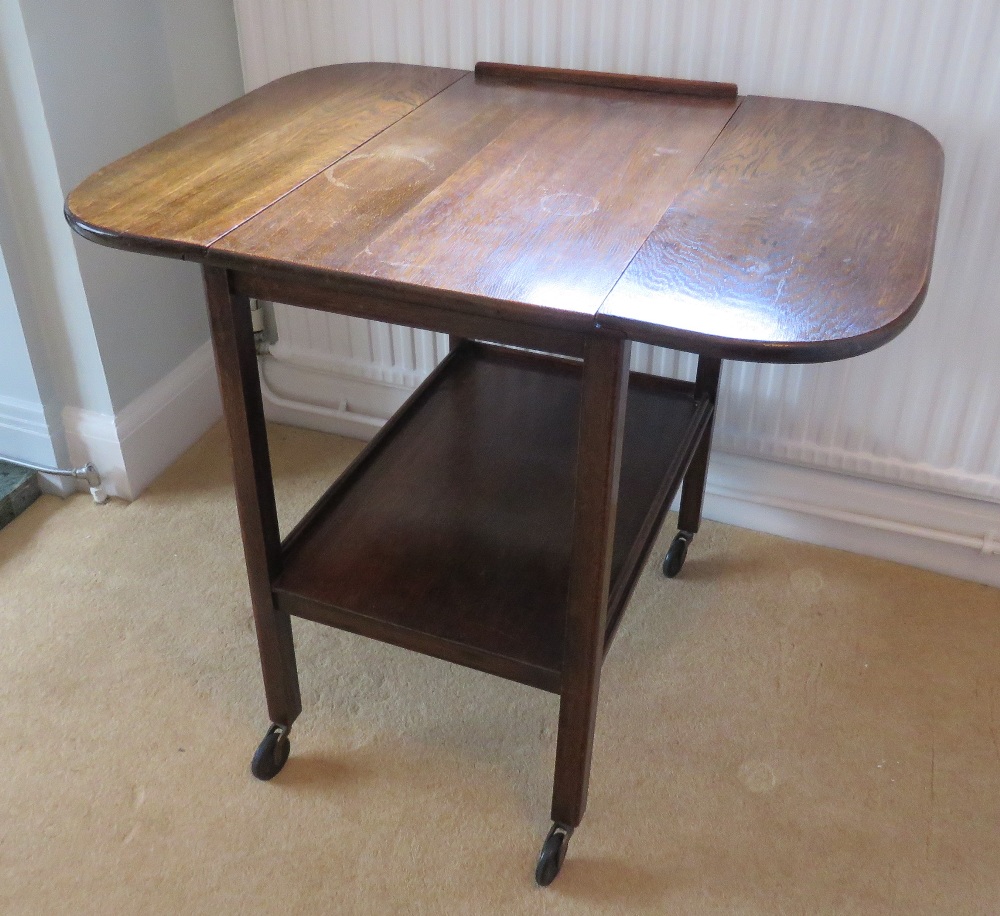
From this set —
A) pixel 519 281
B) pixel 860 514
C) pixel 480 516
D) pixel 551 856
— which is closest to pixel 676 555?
pixel 860 514

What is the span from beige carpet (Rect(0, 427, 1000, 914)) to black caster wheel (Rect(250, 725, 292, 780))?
2cm

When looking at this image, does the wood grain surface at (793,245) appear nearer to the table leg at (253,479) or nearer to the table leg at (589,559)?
the table leg at (589,559)

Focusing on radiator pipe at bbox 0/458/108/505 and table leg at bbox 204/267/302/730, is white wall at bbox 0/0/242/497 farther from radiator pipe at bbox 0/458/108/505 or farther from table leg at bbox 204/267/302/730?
table leg at bbox 204/267/302/730

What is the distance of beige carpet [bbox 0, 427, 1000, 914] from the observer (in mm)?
1300

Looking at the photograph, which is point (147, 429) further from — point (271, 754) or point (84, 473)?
point (271, 754)

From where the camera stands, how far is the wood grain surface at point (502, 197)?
0.97 metres

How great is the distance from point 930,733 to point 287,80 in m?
1.36

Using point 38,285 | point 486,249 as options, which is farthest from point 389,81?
point 38,285

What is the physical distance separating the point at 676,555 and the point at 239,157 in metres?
0.99

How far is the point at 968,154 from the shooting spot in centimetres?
144

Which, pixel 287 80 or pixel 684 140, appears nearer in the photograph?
pixel 684 140

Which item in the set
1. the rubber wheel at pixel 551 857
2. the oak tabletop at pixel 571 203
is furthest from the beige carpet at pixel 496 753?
the oak tabletop at pixel 571 203

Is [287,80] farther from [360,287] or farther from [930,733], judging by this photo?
[930,733]

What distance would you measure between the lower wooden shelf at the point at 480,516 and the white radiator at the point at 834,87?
0.74ft
